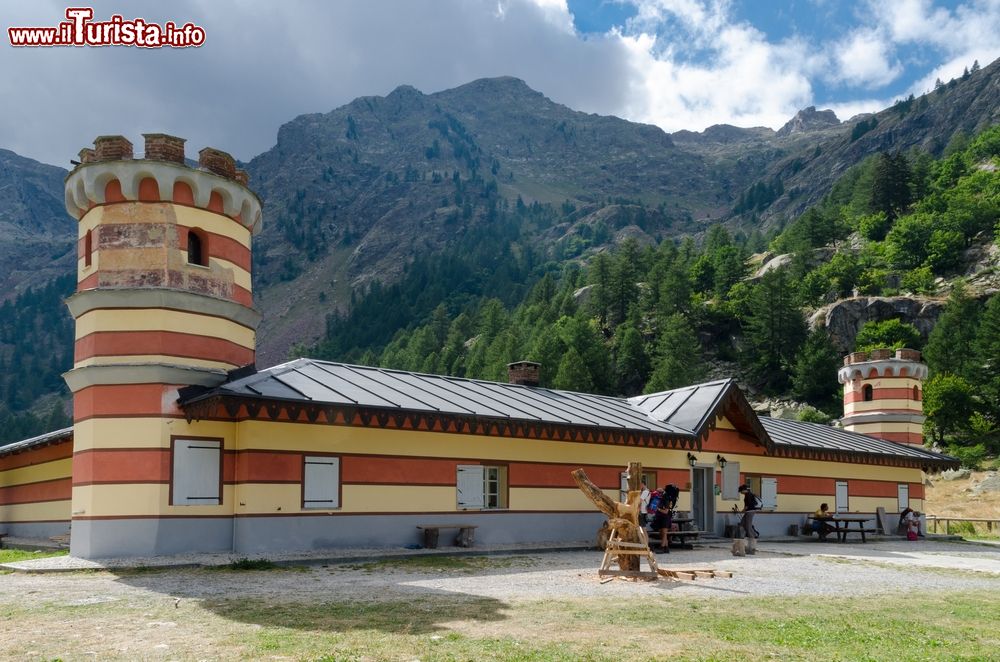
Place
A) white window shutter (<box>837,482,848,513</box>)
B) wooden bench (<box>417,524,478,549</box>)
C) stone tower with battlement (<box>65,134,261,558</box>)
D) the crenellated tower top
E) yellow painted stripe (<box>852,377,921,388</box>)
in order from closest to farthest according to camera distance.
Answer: stone tower with battlement (<box>65,134,261,558</box>), the crenellated tower top, wooden bench (<box>417,524,478,549</box>), white window shutter (<box>837,482,848,513</box>), yellow painted stripe (<box>852,377,921,388</box>)

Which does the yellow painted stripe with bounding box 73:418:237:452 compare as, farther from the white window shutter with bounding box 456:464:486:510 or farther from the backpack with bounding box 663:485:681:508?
the backpack with bounding box 663:485:681:508

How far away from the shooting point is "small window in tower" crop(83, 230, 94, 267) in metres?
18.0

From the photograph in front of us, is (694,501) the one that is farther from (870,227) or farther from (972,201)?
(870,227)

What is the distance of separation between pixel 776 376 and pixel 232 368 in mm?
74140

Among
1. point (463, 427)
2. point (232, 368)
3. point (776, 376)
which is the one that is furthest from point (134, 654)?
point (776, 376)

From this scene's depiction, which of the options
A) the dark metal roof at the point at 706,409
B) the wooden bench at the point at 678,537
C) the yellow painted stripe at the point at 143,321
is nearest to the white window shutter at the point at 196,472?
the yellow painted stripe at the point at 143,321

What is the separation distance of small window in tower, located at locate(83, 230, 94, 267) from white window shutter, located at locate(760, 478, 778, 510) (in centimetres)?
2153

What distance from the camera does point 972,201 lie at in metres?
94.1

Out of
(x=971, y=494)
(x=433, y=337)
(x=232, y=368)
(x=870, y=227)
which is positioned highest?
(x=870, y=227)

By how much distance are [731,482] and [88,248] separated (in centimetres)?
1829

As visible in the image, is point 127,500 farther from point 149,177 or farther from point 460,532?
point 460,532

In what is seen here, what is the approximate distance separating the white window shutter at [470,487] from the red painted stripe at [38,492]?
10.8m

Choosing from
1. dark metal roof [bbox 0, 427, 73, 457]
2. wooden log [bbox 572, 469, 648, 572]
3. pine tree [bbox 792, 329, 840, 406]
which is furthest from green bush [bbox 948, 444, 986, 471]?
dark metal roof [bbox 0, 427, 73, 457]

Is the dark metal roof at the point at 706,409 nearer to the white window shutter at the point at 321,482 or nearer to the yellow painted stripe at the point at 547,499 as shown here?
the yellow painted stripe at the point at 547,499
